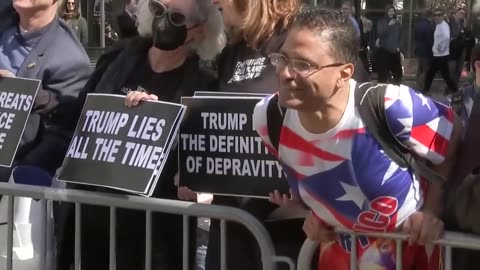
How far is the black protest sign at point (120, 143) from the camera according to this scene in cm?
344

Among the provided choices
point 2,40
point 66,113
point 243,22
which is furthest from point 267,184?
point 2,40

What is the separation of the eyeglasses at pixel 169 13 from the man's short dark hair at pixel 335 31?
0.75 metres

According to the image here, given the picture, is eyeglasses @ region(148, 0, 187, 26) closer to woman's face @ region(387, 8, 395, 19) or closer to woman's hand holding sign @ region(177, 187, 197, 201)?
woman's hand holding sign @ region(177, 187, 197, 201)

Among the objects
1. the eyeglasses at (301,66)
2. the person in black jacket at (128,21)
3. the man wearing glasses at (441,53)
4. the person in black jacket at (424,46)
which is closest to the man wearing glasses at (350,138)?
the eyeglasses at (301,66)

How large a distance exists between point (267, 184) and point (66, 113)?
1.02 meters

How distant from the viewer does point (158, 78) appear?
12.1ft

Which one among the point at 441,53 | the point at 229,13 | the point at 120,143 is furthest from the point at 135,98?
the point at 441,53

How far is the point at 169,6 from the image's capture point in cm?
356

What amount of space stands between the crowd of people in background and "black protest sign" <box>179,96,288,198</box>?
0.26 feet

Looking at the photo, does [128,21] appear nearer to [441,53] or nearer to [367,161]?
[367,161]

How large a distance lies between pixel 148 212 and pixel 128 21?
127cm

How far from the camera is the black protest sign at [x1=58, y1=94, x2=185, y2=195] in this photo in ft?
11.3

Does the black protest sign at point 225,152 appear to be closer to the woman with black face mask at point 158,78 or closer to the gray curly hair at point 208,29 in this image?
the woman with black face mask at point 158,78

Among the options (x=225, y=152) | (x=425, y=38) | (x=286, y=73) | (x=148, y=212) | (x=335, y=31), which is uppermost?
(x=335, y=31)
